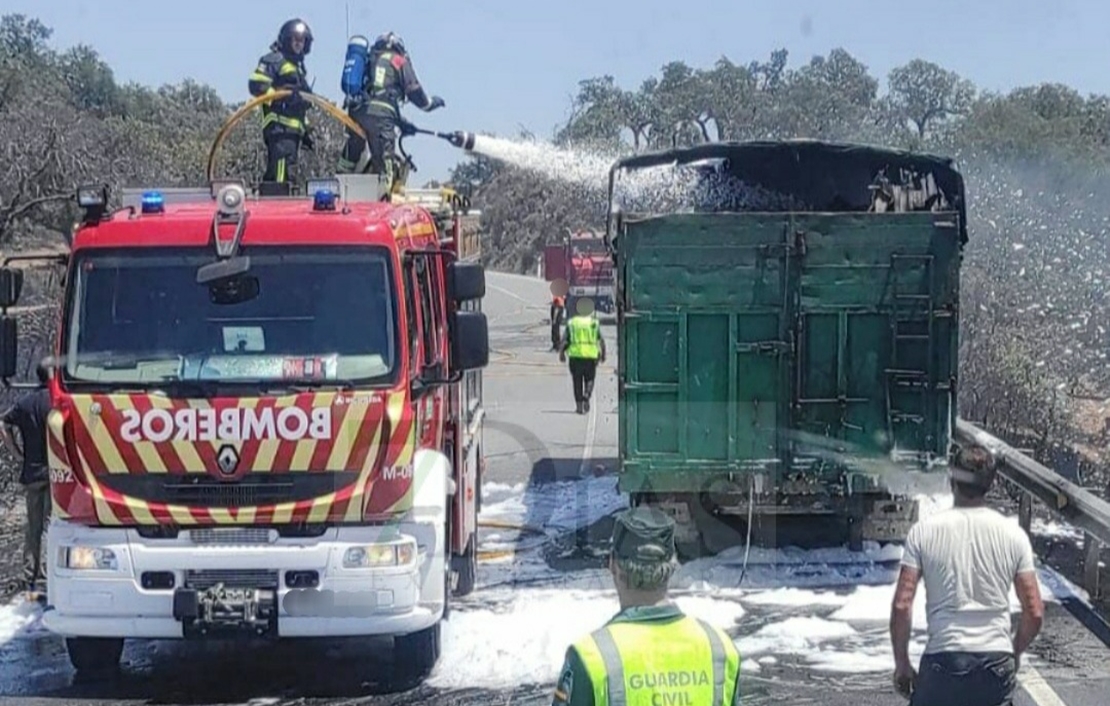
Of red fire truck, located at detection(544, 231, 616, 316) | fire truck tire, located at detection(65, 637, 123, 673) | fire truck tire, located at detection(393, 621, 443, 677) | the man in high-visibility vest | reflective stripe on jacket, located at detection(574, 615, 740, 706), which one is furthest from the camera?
red fire truck, located at detection(544, 231, 616, 316)

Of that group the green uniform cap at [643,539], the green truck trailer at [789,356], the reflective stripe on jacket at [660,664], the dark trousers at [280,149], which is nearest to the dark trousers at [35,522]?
the dark trousers at [280,149]

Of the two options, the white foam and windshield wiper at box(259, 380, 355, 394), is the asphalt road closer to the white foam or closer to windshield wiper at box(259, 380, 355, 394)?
the white foam

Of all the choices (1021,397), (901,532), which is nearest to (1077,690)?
(901,532)

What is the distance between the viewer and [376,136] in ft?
35.9

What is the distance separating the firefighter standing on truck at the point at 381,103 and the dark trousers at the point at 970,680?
6.40m

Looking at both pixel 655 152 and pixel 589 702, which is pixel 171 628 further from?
pixel 655 152

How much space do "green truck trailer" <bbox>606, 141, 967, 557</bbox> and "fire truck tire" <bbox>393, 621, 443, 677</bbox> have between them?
8.39 feet

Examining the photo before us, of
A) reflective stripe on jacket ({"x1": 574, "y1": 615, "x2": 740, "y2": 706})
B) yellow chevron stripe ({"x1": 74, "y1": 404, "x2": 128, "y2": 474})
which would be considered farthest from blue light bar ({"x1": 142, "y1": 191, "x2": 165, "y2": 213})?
reflective stripe on jacket ({"x1": 574, "y1": 615, "x2": 740, "y2": 706})

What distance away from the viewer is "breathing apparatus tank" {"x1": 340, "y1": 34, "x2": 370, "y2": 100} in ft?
36.3

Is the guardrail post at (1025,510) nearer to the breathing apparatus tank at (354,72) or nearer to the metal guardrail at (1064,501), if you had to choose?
the metal guardrail at (1064,501)

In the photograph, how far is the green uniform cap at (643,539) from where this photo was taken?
3471 millimetres

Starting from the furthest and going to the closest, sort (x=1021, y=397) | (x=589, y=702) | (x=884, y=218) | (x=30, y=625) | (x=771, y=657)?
1. (x=1021, y=397)
2. (x=884, y=218)
3. (x=30, y=625)
4. (x=771, y=657)
5. (x=589, y=702)

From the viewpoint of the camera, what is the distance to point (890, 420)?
10.5m

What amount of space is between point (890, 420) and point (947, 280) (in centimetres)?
102
